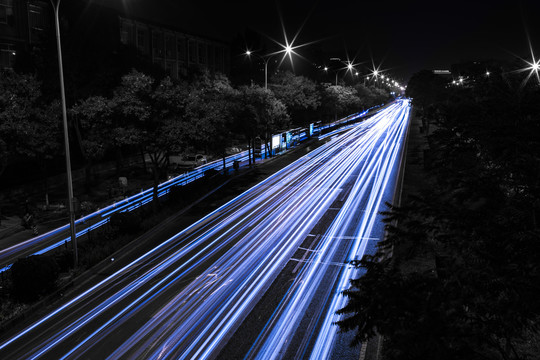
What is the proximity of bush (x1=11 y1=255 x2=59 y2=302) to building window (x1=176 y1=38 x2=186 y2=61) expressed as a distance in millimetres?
59535

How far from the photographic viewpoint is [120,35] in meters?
56.7

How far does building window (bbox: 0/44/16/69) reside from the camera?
41125 millimetres

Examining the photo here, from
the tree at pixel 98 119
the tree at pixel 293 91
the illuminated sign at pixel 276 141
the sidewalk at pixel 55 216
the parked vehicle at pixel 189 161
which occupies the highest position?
the tree at pixel 293 91

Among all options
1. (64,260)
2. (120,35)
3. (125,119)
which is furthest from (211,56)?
(64,260)

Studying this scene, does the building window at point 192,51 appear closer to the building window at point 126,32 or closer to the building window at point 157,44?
the building window at point 157,44

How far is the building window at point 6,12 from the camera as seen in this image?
4067cm

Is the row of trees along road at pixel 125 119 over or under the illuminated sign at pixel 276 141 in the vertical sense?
over

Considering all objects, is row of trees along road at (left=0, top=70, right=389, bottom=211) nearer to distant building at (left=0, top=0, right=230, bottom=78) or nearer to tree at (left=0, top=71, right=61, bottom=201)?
tree at (left=0, top=71, right=61, bottom=201)

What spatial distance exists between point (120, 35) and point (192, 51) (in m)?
16.8

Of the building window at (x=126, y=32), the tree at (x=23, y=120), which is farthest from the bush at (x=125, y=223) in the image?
the building window at (x=126, y=32)

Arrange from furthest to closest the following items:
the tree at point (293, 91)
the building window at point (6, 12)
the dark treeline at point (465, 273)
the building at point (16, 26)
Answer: the tree at point (293, 91) < the building at point (16, 26) < the building window at point (6, 12) < the dark treeline at point (465, 273)

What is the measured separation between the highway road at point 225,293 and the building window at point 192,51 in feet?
172

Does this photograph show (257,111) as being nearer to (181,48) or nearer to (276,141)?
(276,141)

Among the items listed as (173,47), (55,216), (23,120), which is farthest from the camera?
(173,47)
